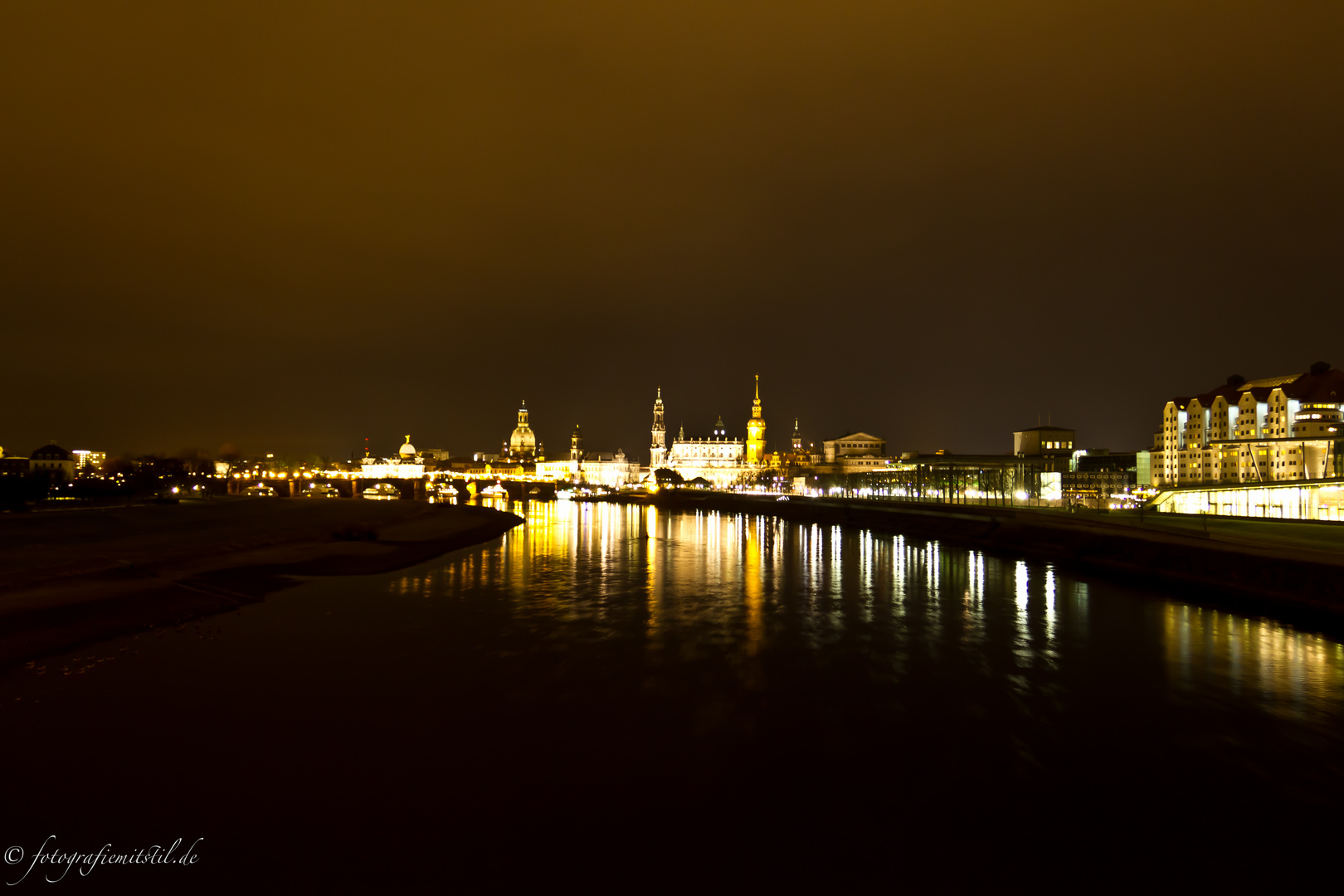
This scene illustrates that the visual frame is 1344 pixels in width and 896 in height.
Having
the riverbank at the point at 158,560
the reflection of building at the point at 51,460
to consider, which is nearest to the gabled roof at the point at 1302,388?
the riverbank at the point at 158,560

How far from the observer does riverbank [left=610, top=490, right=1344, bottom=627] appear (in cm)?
2159

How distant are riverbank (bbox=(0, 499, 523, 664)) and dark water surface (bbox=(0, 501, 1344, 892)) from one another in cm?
184

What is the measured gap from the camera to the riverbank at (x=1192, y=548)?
70.8ft

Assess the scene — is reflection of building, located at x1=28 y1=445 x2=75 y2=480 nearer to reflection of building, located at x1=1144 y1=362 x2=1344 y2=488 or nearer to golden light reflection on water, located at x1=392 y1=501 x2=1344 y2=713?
golden light reflection on water, located at x1=392 y1=501 x2=1344 y2=713

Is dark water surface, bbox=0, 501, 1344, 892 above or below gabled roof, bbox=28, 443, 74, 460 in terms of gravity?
below

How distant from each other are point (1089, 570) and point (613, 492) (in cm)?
15135

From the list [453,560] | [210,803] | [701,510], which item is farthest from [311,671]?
[701,510]

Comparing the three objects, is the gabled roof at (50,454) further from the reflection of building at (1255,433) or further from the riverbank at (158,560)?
the reflection of building at (1255,433)

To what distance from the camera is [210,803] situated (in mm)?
9523

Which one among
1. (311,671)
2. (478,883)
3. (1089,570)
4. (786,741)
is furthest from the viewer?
(1089,570)

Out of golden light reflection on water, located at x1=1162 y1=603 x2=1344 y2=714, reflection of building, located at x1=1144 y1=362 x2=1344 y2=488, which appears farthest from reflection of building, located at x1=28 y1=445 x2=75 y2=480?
reflection of building, located at x1=1144 y1=362 x2=1344 y2=488

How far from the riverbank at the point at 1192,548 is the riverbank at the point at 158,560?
31381mm

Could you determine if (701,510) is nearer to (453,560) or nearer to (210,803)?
(453,560)

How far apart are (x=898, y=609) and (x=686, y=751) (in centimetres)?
1556
